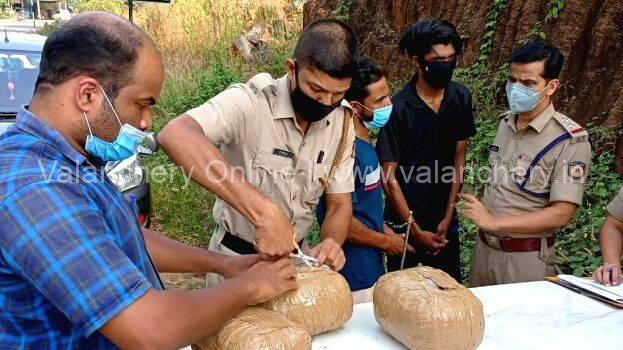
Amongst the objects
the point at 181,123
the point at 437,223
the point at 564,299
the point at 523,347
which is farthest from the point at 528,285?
the point at 181,123

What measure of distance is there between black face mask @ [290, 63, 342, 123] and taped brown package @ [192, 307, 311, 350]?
932mm

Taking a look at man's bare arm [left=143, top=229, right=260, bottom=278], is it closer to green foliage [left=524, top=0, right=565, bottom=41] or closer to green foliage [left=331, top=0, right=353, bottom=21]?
green foliage [left=524, top=0, right=565, bottom=41]

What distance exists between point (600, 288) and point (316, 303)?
1.28 meters

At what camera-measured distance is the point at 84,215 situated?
3.56ft

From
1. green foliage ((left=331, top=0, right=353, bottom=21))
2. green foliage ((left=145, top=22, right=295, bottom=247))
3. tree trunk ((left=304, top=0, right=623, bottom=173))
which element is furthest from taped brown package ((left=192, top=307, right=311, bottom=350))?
green foliage ((left=331, top=0, right=353, bottom=21))

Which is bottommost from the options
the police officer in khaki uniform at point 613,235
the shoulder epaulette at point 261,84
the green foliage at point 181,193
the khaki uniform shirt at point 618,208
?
the green foliage at point 181,193

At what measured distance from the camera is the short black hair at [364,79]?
2705 mm

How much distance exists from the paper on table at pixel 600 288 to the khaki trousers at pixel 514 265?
1.36ft

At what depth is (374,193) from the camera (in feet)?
8.93

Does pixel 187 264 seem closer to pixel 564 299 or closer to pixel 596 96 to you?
pixel 564 299

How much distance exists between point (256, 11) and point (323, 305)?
35.5ft

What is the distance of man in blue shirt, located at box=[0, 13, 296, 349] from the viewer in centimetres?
105

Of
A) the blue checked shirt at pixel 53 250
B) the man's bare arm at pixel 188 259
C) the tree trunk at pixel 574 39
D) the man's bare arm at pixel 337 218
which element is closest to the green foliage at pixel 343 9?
the tree trunk at pixel 574 39

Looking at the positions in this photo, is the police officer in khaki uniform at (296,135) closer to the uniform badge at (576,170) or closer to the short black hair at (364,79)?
the short black hair at (364,79)
